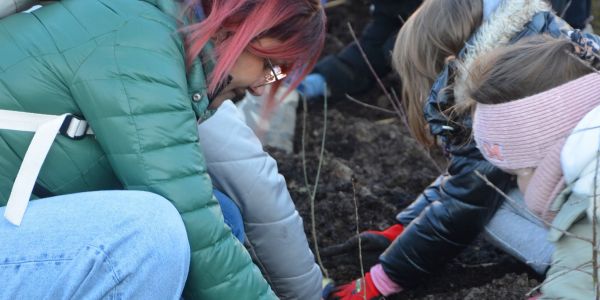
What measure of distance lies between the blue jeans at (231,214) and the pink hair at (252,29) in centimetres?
42

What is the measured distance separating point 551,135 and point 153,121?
3.00 ft

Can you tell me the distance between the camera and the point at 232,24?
1866 mm

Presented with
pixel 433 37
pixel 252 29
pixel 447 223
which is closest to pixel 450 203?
pixel 447 223

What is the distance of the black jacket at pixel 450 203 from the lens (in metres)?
2.40

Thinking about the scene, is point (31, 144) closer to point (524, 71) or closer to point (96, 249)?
point (96, 249)

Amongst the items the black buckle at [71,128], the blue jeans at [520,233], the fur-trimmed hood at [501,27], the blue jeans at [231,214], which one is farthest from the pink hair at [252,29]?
the blue jeans at [520,233]

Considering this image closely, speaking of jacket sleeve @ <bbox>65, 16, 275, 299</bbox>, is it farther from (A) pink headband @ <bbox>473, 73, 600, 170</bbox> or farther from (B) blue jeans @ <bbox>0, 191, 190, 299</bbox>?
(A) pink headband @ <bbox>473, 73, 600, 170</bbox>

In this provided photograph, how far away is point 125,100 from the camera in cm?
174

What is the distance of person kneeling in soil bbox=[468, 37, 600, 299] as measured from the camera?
185 cm

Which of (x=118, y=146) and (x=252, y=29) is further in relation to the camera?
(x=252, y=29)

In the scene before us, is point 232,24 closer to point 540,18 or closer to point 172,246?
point 172,246

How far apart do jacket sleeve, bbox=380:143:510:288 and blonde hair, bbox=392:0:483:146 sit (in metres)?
0.26

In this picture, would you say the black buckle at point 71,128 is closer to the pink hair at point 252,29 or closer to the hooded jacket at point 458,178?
the pink hair at point 252,29

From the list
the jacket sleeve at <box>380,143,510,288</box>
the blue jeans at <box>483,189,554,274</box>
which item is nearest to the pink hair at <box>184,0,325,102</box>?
the jacket sleeve at <box>380,143,510,288</box>
